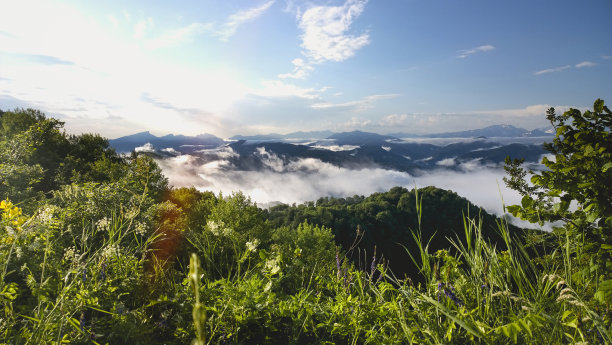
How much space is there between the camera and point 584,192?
2.32 meters

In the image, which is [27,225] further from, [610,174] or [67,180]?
[67,180]

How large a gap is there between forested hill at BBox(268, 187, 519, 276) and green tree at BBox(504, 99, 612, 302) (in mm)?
52581

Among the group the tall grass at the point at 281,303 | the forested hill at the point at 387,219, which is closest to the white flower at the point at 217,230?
the tall grass at the point at 281,303

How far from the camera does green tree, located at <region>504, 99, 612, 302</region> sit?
221 centimetres

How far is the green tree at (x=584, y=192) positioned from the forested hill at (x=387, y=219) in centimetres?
5258

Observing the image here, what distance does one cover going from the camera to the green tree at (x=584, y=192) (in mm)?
2213

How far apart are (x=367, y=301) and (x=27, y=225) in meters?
2.52

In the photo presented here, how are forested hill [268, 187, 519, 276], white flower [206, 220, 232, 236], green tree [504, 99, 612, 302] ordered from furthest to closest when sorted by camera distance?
forested hill [268, 187, 519, 276] < white flower [206, 220, 232, 236] < green tree [504, 99, 612, 302]

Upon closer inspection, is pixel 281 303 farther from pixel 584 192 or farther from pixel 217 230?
pixel 584 192

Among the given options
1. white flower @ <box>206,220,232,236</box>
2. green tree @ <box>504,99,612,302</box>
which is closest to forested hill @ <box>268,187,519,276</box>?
white flower @ <box>206,220,232,236</box>

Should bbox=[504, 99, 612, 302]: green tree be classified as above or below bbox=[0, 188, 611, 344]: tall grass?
above

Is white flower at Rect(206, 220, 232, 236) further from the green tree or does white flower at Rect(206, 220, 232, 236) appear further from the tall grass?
the green tree

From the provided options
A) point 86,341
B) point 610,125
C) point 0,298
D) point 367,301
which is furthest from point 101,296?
point 610,125

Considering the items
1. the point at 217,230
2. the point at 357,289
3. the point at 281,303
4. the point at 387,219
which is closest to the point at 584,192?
the point at 357,289
